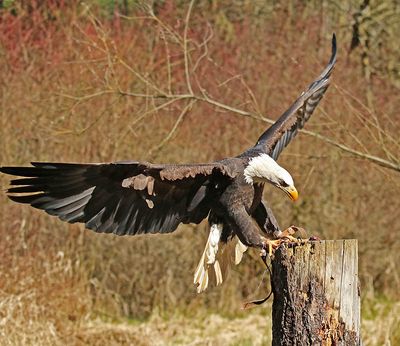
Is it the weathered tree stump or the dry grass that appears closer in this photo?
the weathered tree stump

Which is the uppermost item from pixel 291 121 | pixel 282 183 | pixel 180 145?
pixel 180 145

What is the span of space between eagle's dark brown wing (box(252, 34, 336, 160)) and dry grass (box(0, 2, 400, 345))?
192 cm

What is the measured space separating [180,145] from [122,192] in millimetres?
4747

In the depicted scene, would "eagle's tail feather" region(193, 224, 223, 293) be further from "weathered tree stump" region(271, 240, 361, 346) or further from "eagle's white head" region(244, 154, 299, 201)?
"weathered tree stump" region(271, 240, 361, 346)

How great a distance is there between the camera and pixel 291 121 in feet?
22.5

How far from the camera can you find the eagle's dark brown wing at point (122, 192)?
5.52 metres

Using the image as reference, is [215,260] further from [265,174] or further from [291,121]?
[291,121]

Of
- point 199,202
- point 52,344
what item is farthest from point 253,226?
point 52,344

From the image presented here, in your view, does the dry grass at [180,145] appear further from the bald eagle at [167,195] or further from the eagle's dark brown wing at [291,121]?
the bald eagle at [167,195]

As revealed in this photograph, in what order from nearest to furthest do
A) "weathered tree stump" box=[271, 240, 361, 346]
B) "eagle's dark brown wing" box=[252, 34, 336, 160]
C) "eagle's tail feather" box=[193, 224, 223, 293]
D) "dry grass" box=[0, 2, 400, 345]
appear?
"weathered tree stump" box=[271, 240, 361, 346] → "eagle's tail feather" box=[193, 224, 223, 293] → "eagle's dark brown wing" box=[252, 34, 336, 160] → "dry grass" box=[0, 2, 400, 345]

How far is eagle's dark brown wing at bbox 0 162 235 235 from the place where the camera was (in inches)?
217

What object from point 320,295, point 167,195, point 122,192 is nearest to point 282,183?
point 167,195

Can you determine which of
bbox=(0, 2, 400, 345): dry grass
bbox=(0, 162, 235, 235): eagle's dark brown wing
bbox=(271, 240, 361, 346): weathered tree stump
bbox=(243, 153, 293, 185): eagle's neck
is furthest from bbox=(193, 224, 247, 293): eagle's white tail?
bbox=(0, 2, 400, 345): dry grass

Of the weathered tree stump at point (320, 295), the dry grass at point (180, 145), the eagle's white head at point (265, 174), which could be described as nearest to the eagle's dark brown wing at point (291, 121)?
the eagle's white head at point (265, 174)
